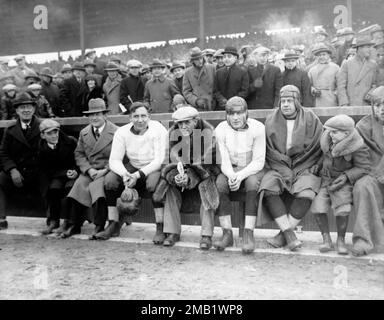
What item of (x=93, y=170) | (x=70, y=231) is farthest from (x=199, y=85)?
(x=70, y=231)

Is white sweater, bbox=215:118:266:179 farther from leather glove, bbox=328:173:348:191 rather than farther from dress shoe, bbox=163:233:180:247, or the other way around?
dress shoe, bbox=163:233:180:247

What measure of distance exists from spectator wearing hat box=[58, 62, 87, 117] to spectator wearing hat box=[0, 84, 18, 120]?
0.91 m

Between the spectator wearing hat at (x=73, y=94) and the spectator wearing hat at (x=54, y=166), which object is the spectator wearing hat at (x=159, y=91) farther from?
the spectator wearing hat at (x=54, y=166)

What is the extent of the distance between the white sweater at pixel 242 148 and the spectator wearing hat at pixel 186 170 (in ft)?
0.39

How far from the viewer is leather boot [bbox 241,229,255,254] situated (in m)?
4.59

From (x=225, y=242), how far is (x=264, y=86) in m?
3.27

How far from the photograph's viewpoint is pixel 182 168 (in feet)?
16.4

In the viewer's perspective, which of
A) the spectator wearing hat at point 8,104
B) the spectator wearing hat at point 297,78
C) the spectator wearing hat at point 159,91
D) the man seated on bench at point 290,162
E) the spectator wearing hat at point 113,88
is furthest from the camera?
the spectator wearing hat at point 113,88

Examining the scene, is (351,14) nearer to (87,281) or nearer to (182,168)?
(182,168)

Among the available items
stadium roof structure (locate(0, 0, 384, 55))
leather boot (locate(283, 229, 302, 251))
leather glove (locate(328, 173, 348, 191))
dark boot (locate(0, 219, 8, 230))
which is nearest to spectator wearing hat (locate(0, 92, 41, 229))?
dark boot (locate(0, 219, 8, 230))

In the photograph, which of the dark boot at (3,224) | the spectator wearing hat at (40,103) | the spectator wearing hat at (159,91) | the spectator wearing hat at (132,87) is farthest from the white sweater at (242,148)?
the spectator wearing hat at (40,103)

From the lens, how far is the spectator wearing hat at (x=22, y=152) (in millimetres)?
6078
